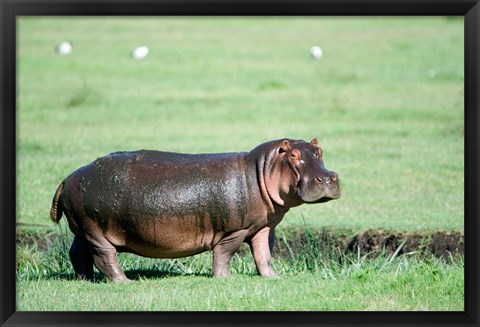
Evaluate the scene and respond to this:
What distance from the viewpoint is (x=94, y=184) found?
9141 millimetres

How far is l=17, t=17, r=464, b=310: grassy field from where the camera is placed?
30.1 feet

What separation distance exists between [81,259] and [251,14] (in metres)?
3.13

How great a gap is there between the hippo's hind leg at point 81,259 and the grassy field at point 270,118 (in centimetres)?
18

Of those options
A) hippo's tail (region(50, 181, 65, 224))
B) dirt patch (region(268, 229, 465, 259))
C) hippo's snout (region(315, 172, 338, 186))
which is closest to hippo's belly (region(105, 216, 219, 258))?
hippo's tail (region(50, 181, 65, 224))

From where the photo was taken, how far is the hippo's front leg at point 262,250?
9.33 meters

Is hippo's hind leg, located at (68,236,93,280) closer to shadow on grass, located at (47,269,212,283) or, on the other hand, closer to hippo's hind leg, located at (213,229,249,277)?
shadow on grass, located at (47,269,212,283)

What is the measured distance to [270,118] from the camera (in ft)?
71.7

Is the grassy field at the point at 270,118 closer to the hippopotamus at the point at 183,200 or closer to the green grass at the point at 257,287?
the green grass at the point at 257,287

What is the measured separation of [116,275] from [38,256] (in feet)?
6.60

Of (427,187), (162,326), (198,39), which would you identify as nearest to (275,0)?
(162,326)

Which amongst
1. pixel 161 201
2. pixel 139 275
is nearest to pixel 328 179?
pixel 161 201

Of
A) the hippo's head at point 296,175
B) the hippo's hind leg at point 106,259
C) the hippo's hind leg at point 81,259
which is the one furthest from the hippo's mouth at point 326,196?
the hippo's hind leg at point 81,259
